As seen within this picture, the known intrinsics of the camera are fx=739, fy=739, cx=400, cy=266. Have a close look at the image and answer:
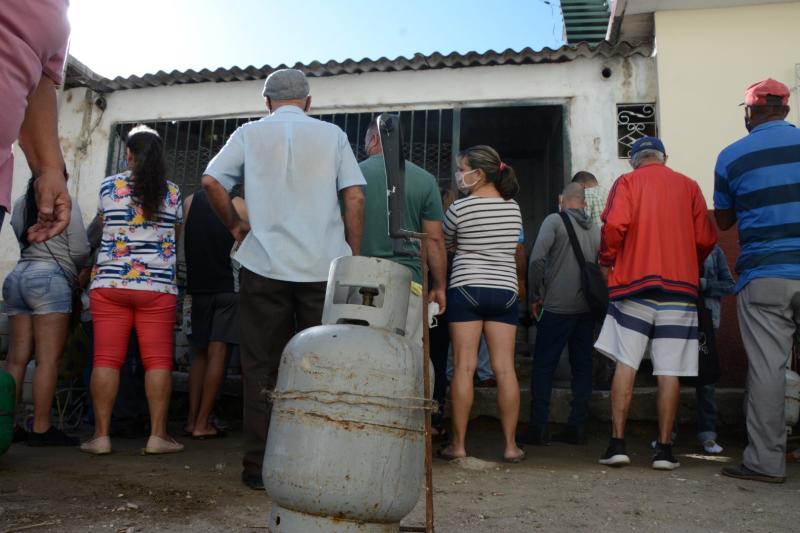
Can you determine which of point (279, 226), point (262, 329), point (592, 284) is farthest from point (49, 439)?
point (592, 284)

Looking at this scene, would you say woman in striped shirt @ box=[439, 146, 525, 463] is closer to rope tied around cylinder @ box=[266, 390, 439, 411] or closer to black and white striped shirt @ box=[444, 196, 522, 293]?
black and white striped shirt @ box=[444, 196, 522, 293]

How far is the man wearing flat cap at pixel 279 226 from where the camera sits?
137 inches

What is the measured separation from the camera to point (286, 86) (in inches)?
148

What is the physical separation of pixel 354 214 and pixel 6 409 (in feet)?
6.79

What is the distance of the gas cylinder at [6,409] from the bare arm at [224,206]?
1450mm

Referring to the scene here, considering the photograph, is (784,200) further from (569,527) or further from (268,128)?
(268,128)

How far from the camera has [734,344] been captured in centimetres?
660

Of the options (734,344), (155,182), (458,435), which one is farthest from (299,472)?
(734,344)

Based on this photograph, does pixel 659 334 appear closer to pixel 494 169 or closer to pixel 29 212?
pixel 494 169

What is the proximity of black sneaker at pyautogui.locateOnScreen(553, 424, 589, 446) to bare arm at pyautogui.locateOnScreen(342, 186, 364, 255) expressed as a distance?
7.95 ft

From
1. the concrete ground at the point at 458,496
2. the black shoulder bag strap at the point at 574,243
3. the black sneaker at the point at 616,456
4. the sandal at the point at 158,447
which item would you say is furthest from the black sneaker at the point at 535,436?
the sandal at the point at 158,447

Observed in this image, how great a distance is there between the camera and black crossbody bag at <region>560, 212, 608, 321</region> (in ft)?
16.4

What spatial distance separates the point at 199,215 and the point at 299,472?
3.19 metres

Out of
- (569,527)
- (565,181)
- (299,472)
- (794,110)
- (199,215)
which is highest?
(794,110)
